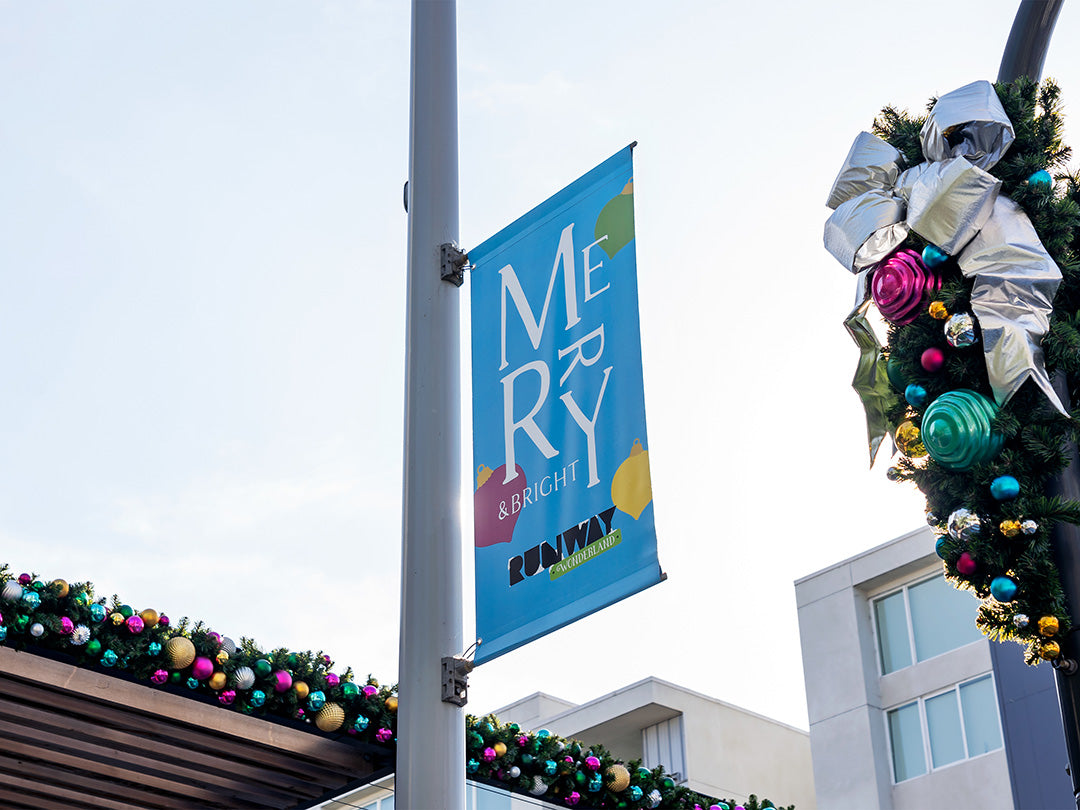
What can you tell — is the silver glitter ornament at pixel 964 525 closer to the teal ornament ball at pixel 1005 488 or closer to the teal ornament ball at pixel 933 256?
the teal ornament ball at pixel 1005 488

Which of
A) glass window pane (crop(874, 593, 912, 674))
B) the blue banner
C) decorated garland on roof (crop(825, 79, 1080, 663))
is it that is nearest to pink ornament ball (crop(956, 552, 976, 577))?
decorated garland on roof (crop(825, 79, 1080, 663))

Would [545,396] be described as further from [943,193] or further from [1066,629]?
[1066,629]

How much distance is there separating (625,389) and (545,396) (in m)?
0.37

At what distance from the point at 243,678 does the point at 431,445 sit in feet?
18.5

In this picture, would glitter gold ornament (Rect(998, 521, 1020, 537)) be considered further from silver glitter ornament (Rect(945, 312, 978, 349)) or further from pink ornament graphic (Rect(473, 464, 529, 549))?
pink ornament graphic (Rect(473, 464, 529, 549))

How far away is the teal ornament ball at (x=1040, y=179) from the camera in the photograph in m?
5.36

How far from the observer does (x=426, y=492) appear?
5148 mm

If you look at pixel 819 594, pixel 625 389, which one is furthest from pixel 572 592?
pixel 819 594

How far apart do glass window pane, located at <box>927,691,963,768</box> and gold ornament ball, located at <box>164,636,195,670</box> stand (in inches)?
900

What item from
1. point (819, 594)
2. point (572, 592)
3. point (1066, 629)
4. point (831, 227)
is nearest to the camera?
point (1066, 629)

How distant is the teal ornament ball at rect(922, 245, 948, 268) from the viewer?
535cm

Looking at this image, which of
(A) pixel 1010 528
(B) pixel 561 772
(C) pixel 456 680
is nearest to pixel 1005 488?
(A) pixel 1010 528

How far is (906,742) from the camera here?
101 feet

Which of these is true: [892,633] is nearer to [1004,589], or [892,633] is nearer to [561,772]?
[561,772]
